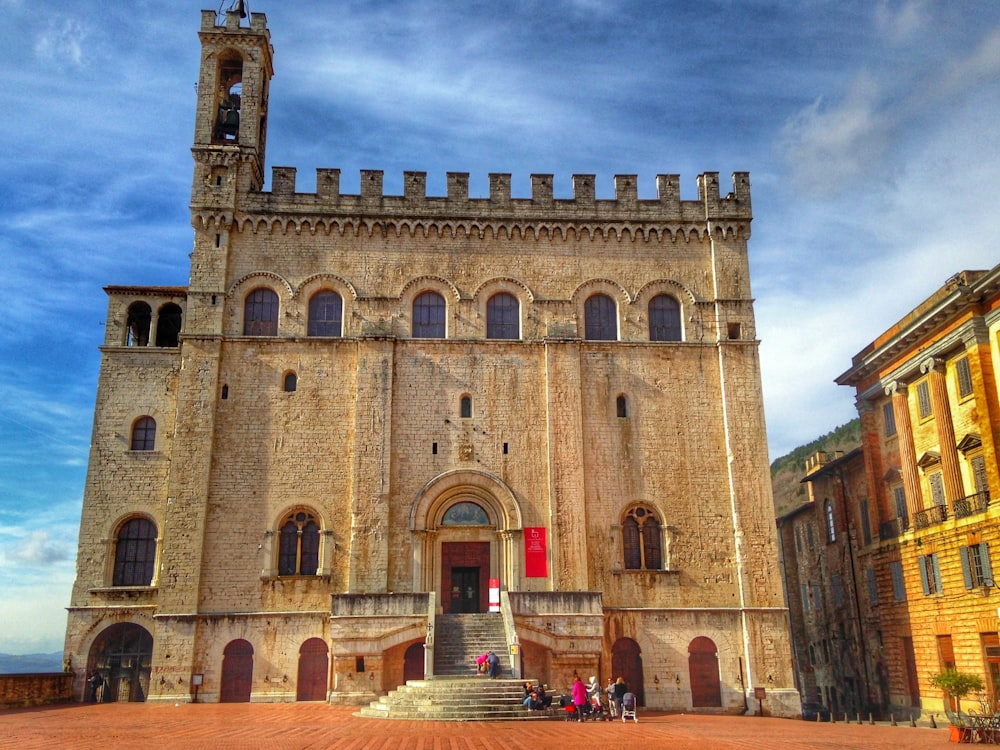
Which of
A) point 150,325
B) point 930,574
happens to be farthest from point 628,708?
point 150,325

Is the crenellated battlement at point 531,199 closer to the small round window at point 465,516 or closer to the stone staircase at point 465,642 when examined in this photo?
the small round window at point 465,516

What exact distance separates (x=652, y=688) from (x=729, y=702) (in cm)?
257

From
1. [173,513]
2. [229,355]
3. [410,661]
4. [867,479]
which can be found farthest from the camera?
[867,479]

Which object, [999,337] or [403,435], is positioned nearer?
[999,337]

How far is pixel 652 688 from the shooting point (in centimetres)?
2905

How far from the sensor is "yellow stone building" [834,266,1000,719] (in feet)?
93.1

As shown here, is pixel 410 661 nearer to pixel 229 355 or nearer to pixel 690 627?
pixel 690 627

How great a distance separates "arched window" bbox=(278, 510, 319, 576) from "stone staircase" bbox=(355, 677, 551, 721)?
7.46m

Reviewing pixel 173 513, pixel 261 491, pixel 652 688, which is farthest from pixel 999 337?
pixel 173 513

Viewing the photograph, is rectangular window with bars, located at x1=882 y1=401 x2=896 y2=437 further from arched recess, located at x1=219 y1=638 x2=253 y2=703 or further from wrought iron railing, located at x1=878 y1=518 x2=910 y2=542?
arched recess, located at x1=219 y1=638 x2=253 y2=703

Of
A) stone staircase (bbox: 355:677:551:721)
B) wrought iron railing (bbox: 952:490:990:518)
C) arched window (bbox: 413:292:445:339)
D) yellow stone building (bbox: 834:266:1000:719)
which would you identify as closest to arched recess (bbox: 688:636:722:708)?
yellow stone building (bbox: 834:266:1000:719)

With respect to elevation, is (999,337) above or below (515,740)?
above

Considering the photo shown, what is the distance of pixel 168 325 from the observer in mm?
35969

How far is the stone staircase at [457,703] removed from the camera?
2202cm
